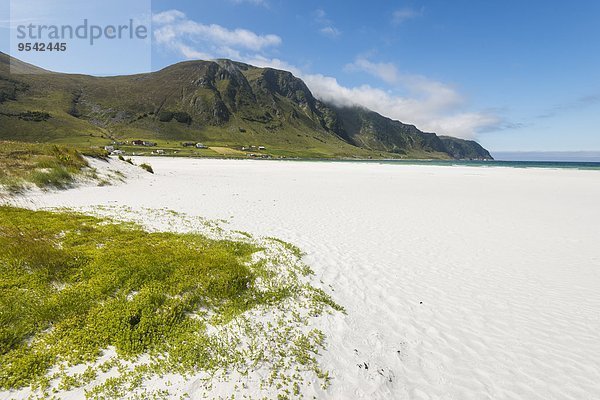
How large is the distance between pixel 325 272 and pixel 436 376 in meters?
5.64

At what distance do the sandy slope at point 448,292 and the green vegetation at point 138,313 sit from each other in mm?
1412

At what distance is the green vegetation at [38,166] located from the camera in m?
21.4

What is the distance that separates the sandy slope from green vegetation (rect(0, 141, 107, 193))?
2184 millimetres

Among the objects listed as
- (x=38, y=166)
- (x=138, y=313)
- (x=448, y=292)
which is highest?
(x=38, y=166)

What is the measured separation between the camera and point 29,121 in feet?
577

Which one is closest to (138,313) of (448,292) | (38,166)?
(448,292)

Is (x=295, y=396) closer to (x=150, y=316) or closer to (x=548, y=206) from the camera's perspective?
(x=150, y=316)

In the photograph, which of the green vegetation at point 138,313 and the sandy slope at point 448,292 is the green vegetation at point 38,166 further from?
the green vegetation at point 138,313

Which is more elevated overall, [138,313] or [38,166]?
[38,166]

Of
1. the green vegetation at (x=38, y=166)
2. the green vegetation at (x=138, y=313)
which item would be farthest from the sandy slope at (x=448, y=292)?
the green vegetation at (x=38, y=166)

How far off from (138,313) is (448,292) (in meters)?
10.2

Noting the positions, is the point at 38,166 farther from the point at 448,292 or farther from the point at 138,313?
the point at 448,292

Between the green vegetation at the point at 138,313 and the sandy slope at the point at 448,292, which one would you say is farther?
the sandy slope at the point at 448,292

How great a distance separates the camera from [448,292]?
414 inches
